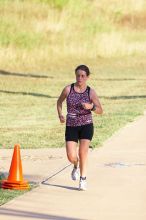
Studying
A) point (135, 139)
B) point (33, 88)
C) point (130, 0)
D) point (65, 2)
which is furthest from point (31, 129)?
point (130, 0)

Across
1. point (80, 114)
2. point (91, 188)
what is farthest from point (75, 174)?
point (80, 114)

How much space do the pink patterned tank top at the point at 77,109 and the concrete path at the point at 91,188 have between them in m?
0.86

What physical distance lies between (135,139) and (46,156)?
2.89m

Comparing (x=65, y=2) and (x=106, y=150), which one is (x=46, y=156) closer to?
(x=106, y=150)

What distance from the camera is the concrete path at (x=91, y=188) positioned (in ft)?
35.3

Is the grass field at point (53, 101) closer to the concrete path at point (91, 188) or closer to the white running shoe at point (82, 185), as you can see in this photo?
the concrete path at point (91, 188)

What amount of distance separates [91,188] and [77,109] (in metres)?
1.03

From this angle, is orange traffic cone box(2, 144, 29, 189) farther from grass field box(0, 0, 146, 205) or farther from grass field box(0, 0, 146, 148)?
grass field box(0, 0, 146, 148)

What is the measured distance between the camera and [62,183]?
1310 cm

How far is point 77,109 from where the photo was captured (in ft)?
41.3

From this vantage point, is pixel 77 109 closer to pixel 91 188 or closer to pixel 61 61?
pixel 91 188

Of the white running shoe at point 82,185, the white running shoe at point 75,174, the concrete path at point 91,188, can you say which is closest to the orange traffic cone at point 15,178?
the concrete path at point 91,188

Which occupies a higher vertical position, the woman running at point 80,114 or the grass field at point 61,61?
the grass field at point 61,61

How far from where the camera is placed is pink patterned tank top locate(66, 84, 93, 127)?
41.3ft
